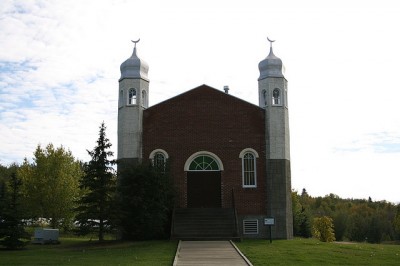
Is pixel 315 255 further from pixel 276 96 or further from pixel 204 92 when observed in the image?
pixel 204 92

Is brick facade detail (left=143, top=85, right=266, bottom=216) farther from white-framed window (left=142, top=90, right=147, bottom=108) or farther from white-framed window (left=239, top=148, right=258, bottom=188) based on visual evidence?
white-framed window (left=142, top=90, right=147, bottom=108)

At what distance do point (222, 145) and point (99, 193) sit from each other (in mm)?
6975

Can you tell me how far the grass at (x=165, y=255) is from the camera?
15727 millimetres

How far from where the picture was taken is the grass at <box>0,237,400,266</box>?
15.7 m

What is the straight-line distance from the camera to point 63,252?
1895 cm

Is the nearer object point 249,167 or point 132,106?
point 249,167

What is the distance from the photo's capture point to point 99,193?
2172 cm

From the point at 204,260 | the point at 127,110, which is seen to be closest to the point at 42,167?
the point at 127,110

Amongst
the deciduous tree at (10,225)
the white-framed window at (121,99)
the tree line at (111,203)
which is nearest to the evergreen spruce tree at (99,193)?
the tree line at (111,203)

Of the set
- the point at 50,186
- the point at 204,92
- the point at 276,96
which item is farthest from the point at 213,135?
the point at 50,186

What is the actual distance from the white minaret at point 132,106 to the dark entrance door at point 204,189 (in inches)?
111

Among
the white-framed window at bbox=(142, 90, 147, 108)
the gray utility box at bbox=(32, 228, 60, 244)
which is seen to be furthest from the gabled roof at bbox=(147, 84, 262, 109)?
the gray utility box at bbox=(32, 228, 60, 244)

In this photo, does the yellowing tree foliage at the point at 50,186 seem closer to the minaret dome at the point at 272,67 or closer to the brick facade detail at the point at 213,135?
the brick facade detail at the point at 213,135

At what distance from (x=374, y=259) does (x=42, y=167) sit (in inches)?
885
